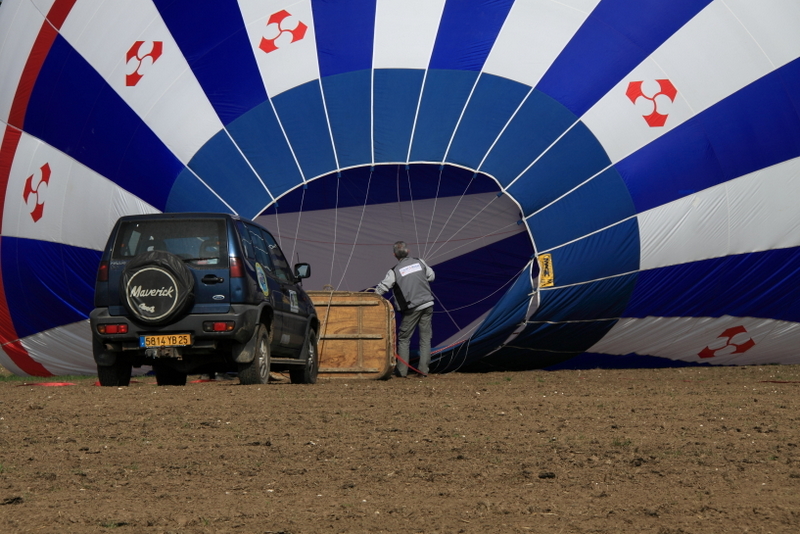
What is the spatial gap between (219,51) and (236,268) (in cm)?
343

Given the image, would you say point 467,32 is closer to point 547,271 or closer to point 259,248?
point 547,271

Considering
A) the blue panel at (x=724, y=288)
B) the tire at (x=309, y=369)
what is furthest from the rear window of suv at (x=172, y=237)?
the blue panel at (x=724, y=288)

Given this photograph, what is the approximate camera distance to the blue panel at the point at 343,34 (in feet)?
33.9

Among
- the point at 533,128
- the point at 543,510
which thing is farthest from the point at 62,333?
the point at 543,510

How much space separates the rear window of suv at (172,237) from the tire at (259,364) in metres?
0.82

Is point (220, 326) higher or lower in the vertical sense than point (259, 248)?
lower

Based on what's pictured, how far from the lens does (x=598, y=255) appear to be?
10.1 meters

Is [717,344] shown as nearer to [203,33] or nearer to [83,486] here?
[203,33]

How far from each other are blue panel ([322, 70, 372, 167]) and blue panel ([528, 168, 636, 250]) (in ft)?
6.27

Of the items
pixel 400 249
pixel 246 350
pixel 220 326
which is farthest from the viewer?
pixel 400 249

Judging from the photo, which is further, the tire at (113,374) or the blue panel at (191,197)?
the blue panel at (191,197)

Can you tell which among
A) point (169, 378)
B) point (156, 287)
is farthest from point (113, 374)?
point (156, 287)

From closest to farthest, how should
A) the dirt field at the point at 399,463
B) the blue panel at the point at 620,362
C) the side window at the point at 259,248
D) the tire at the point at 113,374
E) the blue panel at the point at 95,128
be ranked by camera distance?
the dirt field at the point at 399,463, the tire at the point at 113,374, the side window at the point at 259,248, the blue panel at the point at 95,128, the blue panel at the point at 620,362

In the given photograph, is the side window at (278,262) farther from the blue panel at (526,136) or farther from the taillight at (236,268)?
the blue panel at (526,136)
